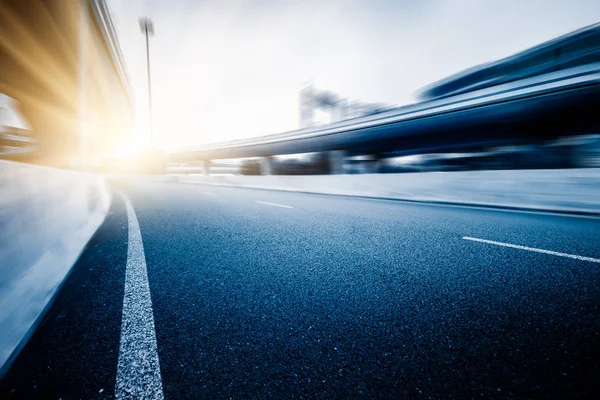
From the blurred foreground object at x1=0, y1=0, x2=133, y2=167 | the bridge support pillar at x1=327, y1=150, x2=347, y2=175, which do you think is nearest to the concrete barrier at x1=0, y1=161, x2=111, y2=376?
the blurred foreground object at x1=0, y1=0, x2=133, y2=167

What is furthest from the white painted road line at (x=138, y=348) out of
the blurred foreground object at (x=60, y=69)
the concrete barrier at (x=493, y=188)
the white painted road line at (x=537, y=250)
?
the concrete barrier at (x=493, y=188)

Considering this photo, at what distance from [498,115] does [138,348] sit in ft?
30.0

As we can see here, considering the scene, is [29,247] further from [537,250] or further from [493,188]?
[493,188]

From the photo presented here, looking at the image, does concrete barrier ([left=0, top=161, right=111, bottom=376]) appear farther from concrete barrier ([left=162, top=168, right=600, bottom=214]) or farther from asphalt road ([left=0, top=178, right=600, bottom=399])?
concrete barrier ([left=162, top=168, right=600, bottom=214])

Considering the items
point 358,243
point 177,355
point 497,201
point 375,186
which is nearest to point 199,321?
point 177,355

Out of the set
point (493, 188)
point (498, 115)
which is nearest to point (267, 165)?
point (498, 115)

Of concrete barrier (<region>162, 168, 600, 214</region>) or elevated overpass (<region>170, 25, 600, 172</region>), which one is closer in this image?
concrete barrier (<region>162, 168, 600, 214</region>)

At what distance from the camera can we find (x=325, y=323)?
5.18 feet

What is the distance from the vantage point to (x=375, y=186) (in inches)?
361

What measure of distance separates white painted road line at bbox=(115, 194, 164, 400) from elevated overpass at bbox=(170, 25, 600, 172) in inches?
350

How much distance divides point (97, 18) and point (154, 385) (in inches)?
310

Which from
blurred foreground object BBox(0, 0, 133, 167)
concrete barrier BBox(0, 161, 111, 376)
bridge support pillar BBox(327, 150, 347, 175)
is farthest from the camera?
bridge support pillar BBox(327, 150, 347, 175)

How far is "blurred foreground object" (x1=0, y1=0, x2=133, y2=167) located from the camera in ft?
18.6

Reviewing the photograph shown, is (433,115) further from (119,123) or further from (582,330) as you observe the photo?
(119,123)
